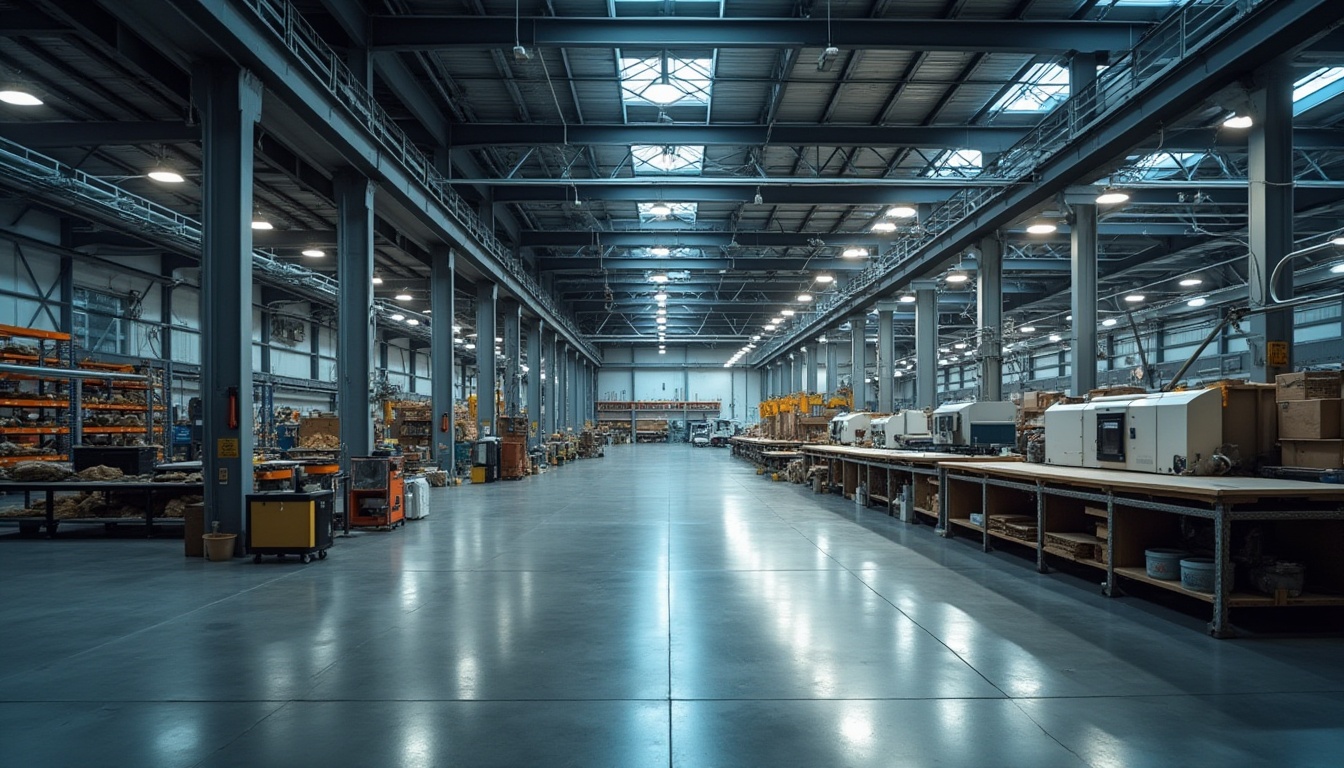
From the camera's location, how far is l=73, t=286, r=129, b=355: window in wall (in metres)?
19.8

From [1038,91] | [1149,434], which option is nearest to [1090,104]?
[1038,91]

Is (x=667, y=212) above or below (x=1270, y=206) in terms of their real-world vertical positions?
above

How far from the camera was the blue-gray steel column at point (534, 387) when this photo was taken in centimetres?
2928

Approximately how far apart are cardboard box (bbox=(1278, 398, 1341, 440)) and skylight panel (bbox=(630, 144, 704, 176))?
15040 millimetres

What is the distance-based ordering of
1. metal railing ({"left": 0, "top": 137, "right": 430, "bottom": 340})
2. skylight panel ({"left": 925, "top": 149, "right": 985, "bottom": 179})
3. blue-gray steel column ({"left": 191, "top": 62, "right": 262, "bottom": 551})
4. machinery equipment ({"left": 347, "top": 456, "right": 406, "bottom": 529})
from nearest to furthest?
1. blue-gray steel column ({"left": 191, "top": 62, "right": 262, "bottom": 551})
2. machinery equipment ({"left": 347, "top": 456, "right": 406, "bottom": 529})
3. metal railing ({"left": 0, "top": 137, "right": 430, "bottom": 340})
4. skylight panel ({"left": 925, "top": 149, "right": 985, "bottom": 179})

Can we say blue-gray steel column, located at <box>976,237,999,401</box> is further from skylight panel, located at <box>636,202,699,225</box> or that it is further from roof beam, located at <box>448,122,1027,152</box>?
skylight panel, located at <box>636,202,699,225</box>

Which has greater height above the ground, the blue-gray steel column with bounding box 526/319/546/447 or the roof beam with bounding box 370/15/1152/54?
Result: the roof beam with bounding box 370/15/1152/54

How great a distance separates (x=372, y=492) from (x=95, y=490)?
3.95 metres

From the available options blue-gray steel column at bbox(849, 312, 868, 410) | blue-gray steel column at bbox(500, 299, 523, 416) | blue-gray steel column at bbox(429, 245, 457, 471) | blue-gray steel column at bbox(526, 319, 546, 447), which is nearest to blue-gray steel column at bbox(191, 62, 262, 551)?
blue-gray steel column at bbox(429, 245, 457, 471)

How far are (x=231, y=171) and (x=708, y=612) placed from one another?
799 centimetres

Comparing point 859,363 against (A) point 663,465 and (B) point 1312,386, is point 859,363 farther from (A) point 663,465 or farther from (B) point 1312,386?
(B) point 1312,386

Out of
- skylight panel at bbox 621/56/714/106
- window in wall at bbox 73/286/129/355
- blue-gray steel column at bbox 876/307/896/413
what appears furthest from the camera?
blue-gray steel column at bbox 876/307/896/413

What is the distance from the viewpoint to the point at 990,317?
56.9ft

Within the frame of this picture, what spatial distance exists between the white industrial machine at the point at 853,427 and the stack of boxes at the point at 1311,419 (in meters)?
11.8
